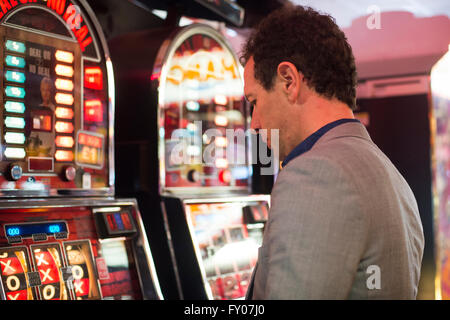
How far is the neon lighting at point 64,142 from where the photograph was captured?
2.04 metres

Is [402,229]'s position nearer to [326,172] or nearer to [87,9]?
[326,172]

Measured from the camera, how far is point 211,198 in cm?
266

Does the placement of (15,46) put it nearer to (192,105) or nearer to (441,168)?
(192,105)

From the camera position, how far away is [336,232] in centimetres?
103

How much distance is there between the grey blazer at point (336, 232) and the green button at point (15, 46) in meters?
1.20

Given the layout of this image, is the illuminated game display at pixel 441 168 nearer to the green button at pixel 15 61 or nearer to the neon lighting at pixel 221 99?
the neon lighting at pixel 221 99

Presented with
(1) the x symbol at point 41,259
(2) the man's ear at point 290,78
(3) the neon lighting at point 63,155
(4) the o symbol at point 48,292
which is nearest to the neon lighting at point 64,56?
(3) the neon lighting at point 63,155

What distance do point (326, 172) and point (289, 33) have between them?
42 centimetres

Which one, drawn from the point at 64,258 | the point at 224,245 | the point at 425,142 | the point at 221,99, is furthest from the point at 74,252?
the point at 425,142

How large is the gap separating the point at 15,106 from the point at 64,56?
33 centimetres

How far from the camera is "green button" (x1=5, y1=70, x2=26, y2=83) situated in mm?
1862

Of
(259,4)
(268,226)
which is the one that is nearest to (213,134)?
(259,4)
